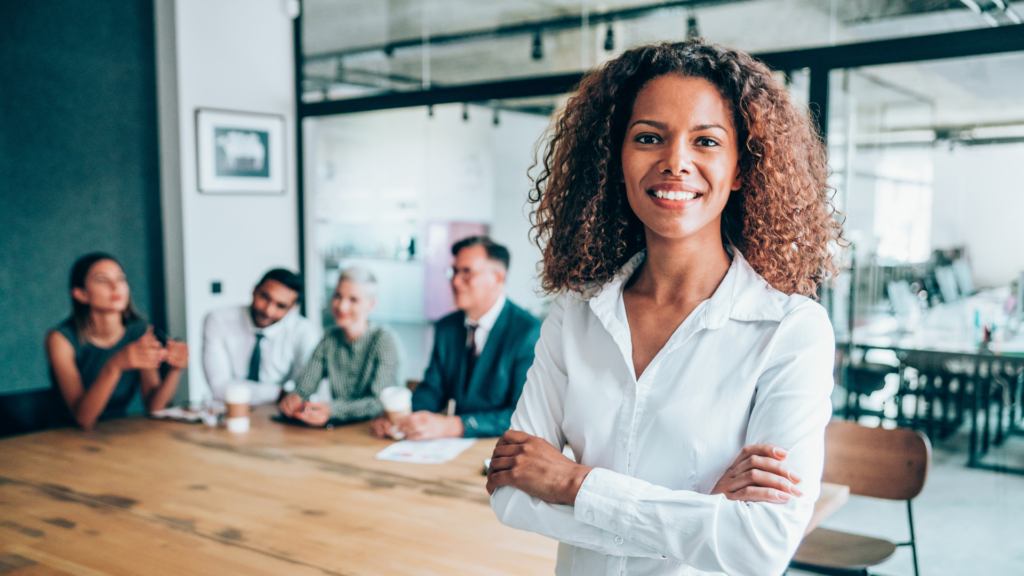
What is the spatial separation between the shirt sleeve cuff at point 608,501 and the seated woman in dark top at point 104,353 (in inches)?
84.8

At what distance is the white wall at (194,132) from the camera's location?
4.50m

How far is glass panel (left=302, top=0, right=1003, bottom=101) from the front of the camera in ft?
10.3

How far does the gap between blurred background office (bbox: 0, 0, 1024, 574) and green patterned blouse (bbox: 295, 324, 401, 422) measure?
246mm

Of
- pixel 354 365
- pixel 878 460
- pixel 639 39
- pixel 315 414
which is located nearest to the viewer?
pixel 878 460

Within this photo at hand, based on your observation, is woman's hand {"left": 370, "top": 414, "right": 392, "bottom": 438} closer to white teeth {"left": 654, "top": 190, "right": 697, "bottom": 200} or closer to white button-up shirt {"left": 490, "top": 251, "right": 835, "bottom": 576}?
white button-up shirt {"left": 490, "top": 251, "right": 835, "bottom": 576}

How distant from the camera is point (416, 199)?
15.7ft

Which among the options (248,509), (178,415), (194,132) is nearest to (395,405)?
(248,509)

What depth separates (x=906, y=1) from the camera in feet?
9.96

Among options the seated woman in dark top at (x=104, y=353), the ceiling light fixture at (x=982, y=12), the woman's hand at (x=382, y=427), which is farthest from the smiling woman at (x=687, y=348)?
the ceiling light fixture at (x=982, y=12)

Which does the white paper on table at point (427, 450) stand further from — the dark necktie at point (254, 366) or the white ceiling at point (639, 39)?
the white ceiling at point (639, 39)

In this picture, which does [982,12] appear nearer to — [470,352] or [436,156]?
[470,352]

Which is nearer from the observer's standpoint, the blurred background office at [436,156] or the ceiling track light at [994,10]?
the ceiling track light at [994,10]

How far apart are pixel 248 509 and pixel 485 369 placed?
1070mm

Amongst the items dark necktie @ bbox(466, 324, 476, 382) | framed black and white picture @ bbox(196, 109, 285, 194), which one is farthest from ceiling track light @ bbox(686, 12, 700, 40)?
framed black and white picture @ bbox(196, 109, 285, 194)
